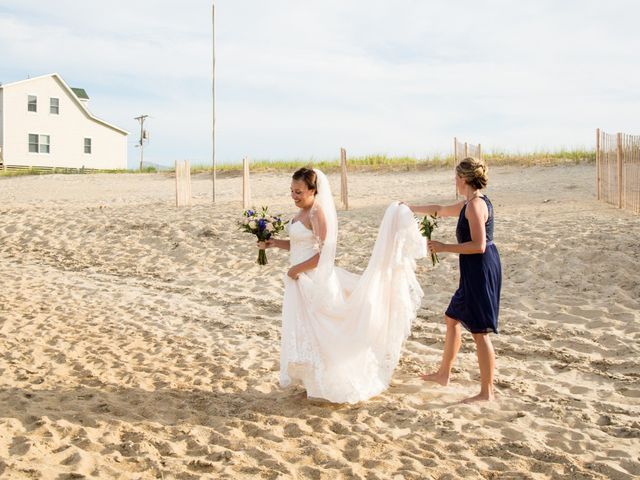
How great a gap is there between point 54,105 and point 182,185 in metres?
20.6

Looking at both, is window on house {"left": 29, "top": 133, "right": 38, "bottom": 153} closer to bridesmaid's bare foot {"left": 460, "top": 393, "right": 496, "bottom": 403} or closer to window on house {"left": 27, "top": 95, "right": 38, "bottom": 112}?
window on house {"left": 27, "top": 95, "right": 38, "bottom": 112}

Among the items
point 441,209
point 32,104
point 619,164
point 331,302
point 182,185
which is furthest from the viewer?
point 32,104

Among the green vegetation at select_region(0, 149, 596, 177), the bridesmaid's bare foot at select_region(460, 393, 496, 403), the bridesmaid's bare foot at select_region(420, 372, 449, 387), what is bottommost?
the bridesmaid's bare foot at select_region(460, 393, 496, 403)

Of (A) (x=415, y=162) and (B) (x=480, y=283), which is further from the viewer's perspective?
(A) (x=415, y=162)

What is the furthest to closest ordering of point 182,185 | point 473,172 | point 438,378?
point 182,185, point 438,378, point 473,172

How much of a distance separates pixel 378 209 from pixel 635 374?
10.4 metres

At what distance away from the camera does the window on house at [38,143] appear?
115 feet

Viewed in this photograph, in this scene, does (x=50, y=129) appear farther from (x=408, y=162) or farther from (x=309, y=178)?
(x=309, y=178)

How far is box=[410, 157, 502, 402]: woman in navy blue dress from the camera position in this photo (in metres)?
4.81

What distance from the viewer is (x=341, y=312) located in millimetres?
5043

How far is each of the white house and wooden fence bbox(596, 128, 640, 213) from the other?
1097 inches

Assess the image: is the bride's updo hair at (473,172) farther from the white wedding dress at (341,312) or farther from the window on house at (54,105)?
the window on house at (54,105)

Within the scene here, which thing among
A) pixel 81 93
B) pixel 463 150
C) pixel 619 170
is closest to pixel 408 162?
pixel 463 150

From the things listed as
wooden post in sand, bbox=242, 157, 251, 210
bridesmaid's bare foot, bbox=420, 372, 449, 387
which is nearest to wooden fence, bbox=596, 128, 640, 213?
wooden post in sand, bbox=242, 157, 251, 210
